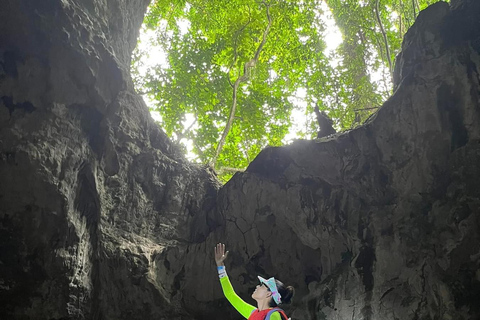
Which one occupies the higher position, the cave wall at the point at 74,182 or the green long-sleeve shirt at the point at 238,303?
the cave wall at the point at 74,182

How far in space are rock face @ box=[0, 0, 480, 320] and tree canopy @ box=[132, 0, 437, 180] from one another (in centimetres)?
517

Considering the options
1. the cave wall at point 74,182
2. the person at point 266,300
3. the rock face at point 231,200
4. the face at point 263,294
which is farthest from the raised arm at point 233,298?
the cave wall at point 74,182

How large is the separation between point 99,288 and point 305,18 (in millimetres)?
10778

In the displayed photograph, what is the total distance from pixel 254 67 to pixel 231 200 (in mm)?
7207

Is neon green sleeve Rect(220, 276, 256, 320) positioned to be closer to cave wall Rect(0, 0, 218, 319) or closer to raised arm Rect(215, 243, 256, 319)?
raised arm Rect(215, 243, 256, 319)

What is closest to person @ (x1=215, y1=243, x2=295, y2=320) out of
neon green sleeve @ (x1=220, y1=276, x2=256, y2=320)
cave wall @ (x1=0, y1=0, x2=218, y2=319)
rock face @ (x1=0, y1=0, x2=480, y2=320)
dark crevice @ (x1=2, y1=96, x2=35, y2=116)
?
neon green sleeve @ (x1=220, y1=276, x2=256, y2=320)

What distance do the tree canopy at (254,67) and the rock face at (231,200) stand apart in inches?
203

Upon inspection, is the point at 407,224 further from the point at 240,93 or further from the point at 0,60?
the point at 240,93

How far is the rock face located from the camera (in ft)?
16.2

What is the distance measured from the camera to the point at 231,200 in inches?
267

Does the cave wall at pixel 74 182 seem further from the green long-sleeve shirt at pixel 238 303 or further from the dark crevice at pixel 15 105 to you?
the green long-sleeve shirt at pixel 238 303

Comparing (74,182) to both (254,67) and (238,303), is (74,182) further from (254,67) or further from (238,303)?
(254,67)

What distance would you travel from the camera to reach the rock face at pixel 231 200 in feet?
16.2

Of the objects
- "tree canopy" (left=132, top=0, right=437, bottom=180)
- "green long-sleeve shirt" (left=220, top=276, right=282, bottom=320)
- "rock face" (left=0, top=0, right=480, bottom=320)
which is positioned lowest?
"green long-sleeve shirt" (left=220, top=276, right=282, bottom=320)
